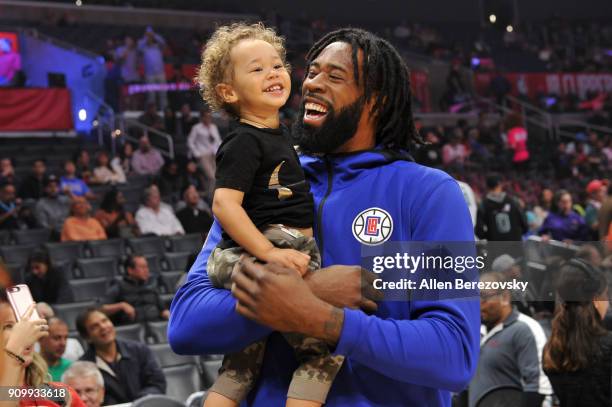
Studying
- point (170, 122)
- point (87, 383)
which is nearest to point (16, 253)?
point (87, 383)

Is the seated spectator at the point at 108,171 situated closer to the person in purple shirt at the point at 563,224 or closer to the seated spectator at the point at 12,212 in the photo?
the seated spectator at the point at 12,212

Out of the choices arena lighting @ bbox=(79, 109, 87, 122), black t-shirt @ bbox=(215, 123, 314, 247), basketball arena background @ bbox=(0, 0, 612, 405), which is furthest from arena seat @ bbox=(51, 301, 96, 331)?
arena lighting @ bbox=(79, 109, 87, 122)

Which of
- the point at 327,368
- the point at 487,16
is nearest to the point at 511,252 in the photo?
the point at 327,368

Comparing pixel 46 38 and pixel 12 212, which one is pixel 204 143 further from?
pixel 46 38

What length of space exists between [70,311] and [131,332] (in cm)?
62

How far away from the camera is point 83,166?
11.9 meters

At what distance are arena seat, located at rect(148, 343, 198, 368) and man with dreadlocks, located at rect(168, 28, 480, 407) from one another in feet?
15.1

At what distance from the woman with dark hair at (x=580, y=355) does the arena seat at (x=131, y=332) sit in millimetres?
3599

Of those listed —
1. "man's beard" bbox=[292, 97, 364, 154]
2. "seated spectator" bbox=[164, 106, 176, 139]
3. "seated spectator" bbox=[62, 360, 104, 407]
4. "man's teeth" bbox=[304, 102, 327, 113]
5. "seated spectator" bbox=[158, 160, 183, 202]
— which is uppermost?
"man's teeth" bbox=[304, 102, 327, 113]

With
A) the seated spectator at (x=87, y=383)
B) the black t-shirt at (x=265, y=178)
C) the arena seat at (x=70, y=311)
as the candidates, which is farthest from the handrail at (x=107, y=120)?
the black t-shirt at (x=265, y=178)

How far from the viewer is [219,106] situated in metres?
2.35

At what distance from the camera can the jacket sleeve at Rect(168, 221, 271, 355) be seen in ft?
5.98

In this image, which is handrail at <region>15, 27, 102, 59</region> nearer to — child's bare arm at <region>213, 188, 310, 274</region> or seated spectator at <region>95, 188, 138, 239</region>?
seated spectator at <region>95, 188, 138, 239</region>

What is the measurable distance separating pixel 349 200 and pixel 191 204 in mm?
8787
